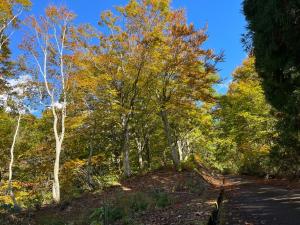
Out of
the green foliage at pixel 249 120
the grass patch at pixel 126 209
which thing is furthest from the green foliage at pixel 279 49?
the green foliage at pixel 249 120

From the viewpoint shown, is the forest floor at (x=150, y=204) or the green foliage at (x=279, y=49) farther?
the forest floor at (x=150, y=204)

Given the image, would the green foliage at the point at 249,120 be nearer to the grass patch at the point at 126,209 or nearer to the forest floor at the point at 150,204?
the forest floor at the point at 150,204

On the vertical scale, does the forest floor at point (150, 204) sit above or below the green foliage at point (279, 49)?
below

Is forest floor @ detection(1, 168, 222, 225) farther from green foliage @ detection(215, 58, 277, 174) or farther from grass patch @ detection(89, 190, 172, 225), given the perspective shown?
green foliage @ detection(215, 58, 277, 174)

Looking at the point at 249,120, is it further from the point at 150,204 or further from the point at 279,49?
the point at 279,49

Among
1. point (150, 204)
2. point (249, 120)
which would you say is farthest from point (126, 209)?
point (249, 120)

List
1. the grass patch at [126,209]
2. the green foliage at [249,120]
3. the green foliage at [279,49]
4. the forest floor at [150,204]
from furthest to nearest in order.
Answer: the green foliage at [249,120] < the grass patch at [126,209] < the forest floor at [150,204] < the green foliage at [279,49]

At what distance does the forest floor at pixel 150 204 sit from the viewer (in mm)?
9375

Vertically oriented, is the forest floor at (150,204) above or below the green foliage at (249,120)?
below

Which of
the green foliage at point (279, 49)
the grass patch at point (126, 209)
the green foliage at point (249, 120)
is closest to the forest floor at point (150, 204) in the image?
the grass patch at point (126, 209)

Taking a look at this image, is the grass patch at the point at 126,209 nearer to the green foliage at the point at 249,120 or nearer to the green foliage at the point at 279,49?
the green foliage at the point at 279,49

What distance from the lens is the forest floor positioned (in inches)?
369

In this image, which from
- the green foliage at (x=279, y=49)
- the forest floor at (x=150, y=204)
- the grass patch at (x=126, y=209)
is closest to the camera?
the green foliage at (x=279, y=49)

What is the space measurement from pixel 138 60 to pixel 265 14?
42.7ft
